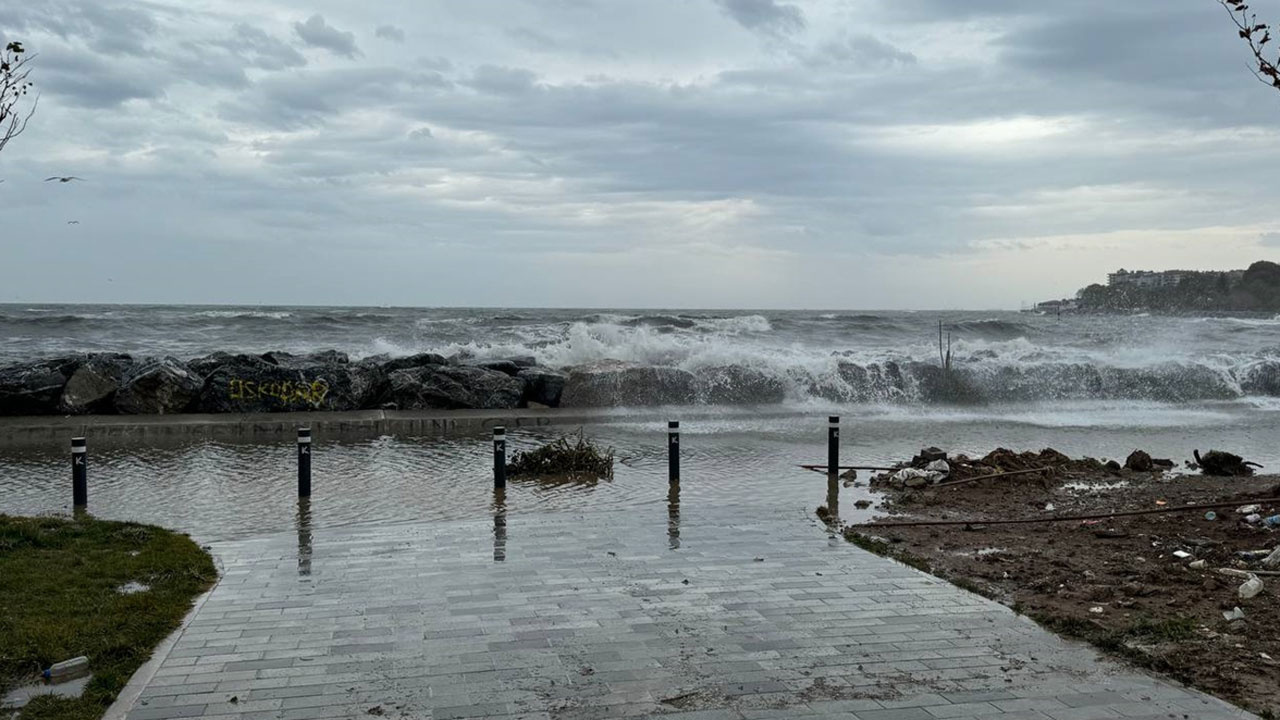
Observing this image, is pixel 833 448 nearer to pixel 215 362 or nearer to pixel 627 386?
pixel 627 386

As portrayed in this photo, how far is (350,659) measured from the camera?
5789mm

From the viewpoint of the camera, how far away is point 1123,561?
809 cm

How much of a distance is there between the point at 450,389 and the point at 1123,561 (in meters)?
16.2

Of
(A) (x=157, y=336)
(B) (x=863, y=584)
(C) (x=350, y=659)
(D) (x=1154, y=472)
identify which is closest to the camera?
(C) (x=350, y=659)

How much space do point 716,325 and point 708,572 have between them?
4723cm

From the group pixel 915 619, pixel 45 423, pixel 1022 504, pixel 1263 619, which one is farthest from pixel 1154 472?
pixel 45 423

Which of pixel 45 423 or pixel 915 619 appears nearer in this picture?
A: pixel 915 619

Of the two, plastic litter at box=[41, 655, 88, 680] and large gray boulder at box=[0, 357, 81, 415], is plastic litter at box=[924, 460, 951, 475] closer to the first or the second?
plastic litter at box=[41, 655, 88, 680]

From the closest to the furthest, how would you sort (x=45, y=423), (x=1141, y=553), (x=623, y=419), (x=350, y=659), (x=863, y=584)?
(x=350, y=659), (x=863, y=584), (x=1141, y=553), (x=45, y=423), (x=623, y=419)

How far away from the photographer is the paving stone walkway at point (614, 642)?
5086 millimetres

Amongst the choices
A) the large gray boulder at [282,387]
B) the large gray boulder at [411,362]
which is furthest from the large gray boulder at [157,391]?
the large gray boulder at [411,362]

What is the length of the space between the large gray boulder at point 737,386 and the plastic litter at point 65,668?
63.5 ft

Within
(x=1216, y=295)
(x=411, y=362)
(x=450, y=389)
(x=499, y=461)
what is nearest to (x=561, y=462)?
(x=499, y=461)

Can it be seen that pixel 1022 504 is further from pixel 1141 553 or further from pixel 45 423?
pixel 45 423
